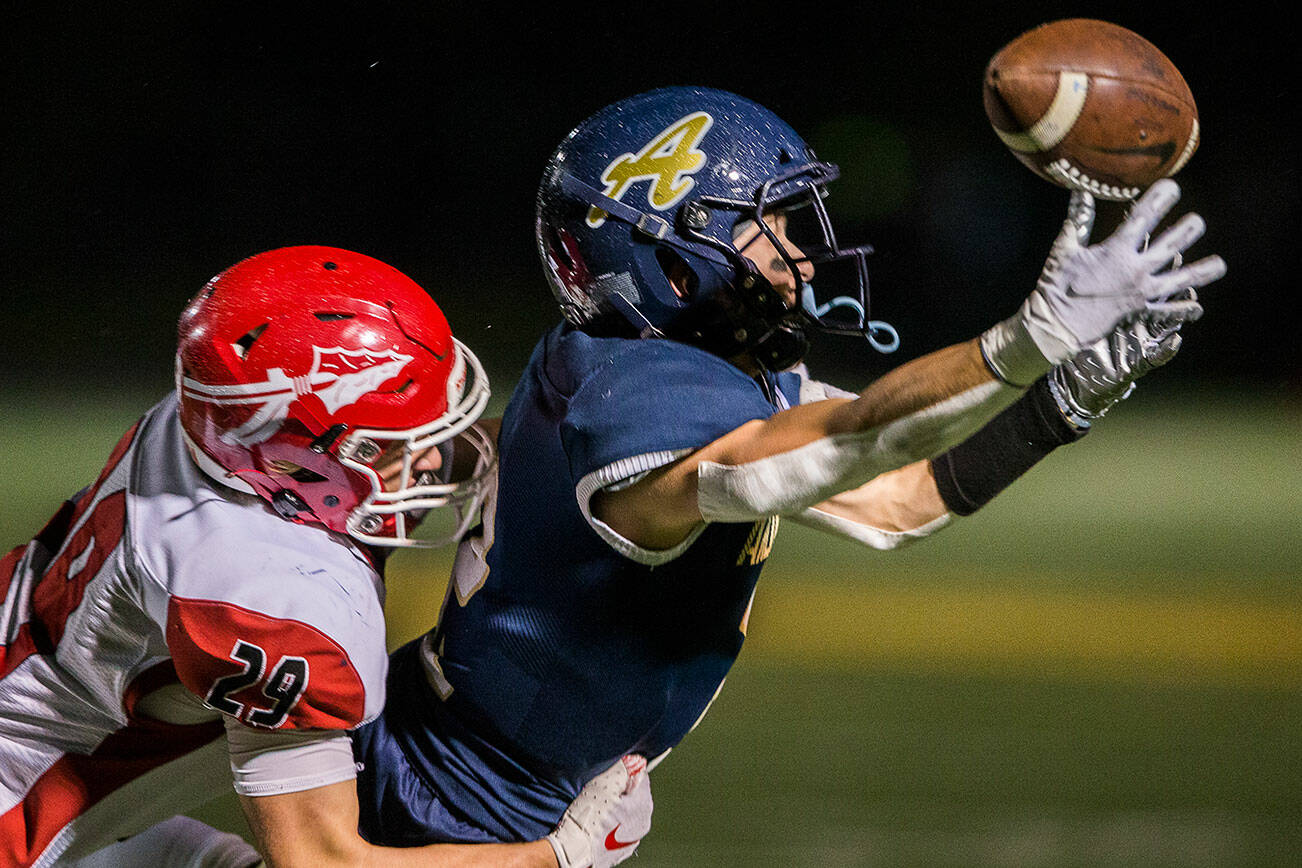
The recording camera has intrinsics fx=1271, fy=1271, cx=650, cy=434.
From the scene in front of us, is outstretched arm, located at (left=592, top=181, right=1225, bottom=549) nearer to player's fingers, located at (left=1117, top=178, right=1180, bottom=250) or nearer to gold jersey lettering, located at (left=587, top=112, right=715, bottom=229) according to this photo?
player's fingers, located at (left=1117, top=178, right=1180, bottom=250)

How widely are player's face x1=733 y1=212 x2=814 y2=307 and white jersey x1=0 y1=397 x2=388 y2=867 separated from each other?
680 mm

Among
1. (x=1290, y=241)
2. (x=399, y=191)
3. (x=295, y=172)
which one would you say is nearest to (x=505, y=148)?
(x=399, y=191)

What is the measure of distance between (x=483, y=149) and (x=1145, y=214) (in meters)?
5.81

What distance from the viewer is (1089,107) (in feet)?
5.05

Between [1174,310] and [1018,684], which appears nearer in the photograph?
[1174,310]

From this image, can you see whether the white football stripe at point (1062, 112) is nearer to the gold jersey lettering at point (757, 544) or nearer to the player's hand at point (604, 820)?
the gold jersey lettering at point (757, 544)

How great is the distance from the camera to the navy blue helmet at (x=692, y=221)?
1689mm

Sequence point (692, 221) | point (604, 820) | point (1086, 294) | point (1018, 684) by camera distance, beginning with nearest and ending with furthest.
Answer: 1. point (1086, 294)
2. point (692, 221)
3. point (604, 820)
4. point (1018, 684)

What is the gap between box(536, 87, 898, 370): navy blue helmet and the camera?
5.54 feet

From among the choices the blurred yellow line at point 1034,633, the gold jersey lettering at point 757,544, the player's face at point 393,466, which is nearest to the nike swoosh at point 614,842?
the gold jersey lettering at point 757,544

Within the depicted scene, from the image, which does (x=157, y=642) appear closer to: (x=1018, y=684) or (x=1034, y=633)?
(x=1018, y=684)

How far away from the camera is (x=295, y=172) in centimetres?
671

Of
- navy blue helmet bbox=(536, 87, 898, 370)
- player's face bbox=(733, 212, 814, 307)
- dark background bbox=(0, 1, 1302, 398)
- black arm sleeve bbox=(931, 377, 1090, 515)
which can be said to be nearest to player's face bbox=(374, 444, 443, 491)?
navy blue helmet bbox=(536, 87, 898, 370)

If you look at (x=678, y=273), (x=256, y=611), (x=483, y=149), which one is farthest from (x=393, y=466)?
(x=483, y=149)
